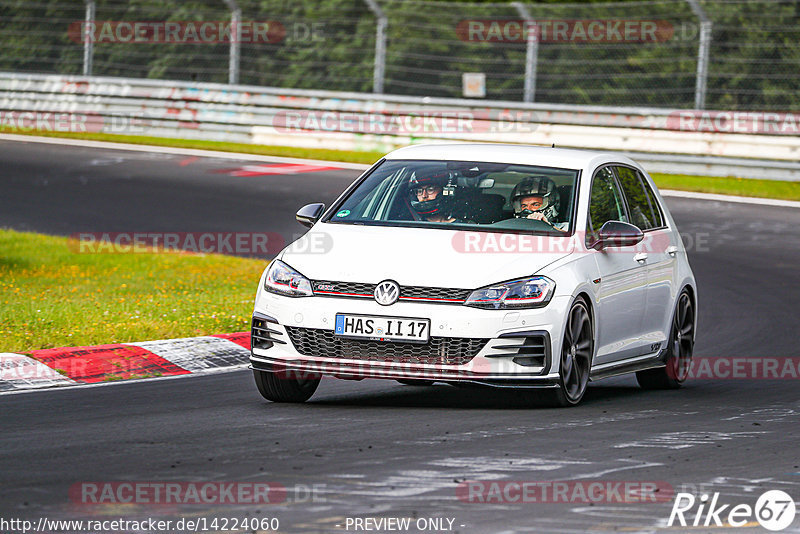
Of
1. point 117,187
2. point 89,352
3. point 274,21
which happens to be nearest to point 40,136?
point 274,21

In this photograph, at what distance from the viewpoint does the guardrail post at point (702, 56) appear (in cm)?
2366

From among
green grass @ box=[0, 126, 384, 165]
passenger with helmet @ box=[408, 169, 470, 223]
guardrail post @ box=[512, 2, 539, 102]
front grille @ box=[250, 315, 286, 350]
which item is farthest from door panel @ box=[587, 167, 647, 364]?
green grass @ box=[0, 126, 384, 165]

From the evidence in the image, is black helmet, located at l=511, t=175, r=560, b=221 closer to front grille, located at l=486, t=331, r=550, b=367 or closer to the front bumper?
the front bumper

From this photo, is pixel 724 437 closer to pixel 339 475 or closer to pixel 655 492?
pixel 655 492

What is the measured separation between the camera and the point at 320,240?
9008 mm

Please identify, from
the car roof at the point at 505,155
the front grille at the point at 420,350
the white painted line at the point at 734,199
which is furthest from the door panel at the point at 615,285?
the white painted line at the point at 734,199

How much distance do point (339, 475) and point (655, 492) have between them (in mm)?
1356

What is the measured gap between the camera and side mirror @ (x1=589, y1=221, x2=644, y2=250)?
30.2 feet

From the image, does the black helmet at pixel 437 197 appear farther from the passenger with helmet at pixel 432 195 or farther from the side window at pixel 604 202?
the side window at pixel 604 202

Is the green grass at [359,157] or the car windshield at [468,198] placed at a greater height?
the car windshield at [468,198]

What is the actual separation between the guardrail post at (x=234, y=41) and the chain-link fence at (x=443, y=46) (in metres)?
0.02

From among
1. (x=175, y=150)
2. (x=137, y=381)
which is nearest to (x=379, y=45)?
(x=175, y=150)

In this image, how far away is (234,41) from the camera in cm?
2728

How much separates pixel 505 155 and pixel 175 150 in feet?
57.5
